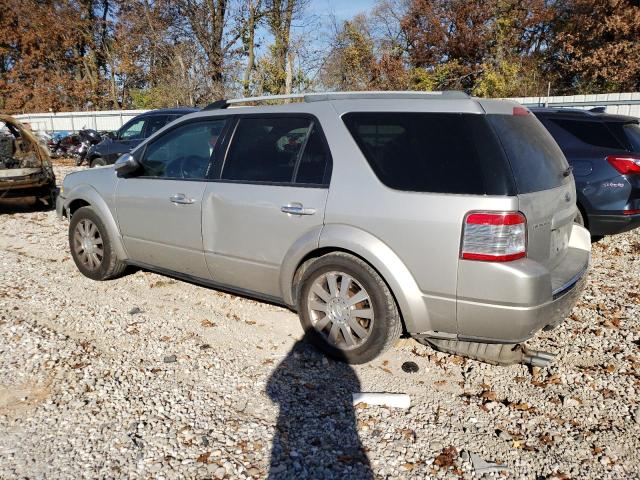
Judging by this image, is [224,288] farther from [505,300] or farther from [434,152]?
[505,300]

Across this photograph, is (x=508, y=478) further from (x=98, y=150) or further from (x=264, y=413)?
(x=98, y=150)

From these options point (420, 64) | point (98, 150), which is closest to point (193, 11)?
point (420, 64)

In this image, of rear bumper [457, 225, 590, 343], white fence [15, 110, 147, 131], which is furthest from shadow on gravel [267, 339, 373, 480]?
white fence [15, 110, 147, 131]

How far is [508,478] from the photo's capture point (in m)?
2.56

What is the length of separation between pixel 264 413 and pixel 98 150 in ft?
40.1

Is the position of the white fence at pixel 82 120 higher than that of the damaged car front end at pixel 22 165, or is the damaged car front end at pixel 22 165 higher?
the white fence at pixel 82 120

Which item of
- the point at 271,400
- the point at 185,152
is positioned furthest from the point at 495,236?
the point at 185,152

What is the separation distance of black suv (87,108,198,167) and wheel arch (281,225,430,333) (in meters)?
9.57

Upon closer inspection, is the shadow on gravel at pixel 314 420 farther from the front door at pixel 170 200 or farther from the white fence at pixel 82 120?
the white fence at pixel 82 120

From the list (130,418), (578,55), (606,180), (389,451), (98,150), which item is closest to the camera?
(389,451)

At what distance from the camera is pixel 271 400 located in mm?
3240

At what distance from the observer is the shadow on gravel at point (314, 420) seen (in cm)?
263

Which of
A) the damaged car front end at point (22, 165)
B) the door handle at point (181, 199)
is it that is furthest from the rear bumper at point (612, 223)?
the damaged car front end at point (22, 165)

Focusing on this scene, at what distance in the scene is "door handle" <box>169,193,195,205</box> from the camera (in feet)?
14.1
